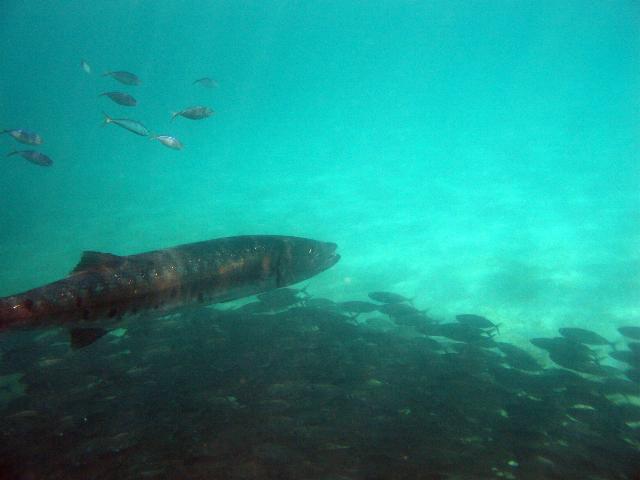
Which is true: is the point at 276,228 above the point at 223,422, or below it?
above

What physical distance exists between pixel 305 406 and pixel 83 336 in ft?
9.67

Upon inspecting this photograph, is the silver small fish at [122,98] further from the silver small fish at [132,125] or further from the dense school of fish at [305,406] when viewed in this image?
the dense school of fish at [305,406]

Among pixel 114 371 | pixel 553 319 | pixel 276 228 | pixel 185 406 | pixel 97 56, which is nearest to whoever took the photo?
pixel 185 406

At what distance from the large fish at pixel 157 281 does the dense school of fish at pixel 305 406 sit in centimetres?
45

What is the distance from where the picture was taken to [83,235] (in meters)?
26.3

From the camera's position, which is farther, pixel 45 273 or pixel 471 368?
pixel 45 273

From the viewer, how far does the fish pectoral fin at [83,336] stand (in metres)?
3.87

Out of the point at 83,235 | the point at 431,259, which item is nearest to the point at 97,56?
the point at 83,235

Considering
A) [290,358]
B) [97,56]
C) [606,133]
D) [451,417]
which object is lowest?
[451,417]

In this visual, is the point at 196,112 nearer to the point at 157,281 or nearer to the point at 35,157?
the point at 35,157

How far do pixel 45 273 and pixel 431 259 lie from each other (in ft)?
67.0

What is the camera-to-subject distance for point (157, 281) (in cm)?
435

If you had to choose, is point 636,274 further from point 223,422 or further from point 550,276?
point 223,422

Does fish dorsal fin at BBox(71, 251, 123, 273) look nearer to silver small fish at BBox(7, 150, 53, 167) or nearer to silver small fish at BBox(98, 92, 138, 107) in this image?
silver small fish at BBox(98, 92, 138, 107)
